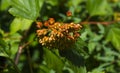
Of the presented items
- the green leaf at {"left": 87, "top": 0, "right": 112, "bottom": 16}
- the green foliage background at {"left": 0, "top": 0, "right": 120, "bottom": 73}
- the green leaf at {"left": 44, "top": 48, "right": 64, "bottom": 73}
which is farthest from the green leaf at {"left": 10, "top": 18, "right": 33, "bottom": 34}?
the green leaf at {"left": 87, "top": 0, "right": 112, "bottom": 16}

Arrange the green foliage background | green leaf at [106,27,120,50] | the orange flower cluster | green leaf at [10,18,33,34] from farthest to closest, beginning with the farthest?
green leaf at [106,27,120,50] < green leaf at [10,18,33,34] < the green foliage background < the orange flower cluster

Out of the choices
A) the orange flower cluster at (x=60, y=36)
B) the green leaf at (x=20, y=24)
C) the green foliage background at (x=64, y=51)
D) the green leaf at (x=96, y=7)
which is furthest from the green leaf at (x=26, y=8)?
the green leaf at (x=96, y=7)

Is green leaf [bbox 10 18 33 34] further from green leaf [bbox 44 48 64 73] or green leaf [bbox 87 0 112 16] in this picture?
green leaf [bbox 87 0 112 16]

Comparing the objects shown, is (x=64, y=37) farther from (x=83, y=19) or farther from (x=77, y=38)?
(x=83, y=19)

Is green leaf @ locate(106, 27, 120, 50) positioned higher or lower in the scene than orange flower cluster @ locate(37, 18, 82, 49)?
lower

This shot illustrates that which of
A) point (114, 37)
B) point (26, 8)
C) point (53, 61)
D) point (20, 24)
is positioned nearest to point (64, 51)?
point (53, 61)

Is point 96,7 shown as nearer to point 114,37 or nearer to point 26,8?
point 114,37

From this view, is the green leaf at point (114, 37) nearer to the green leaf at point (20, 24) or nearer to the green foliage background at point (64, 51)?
the green foliage background at point (64, 51)
